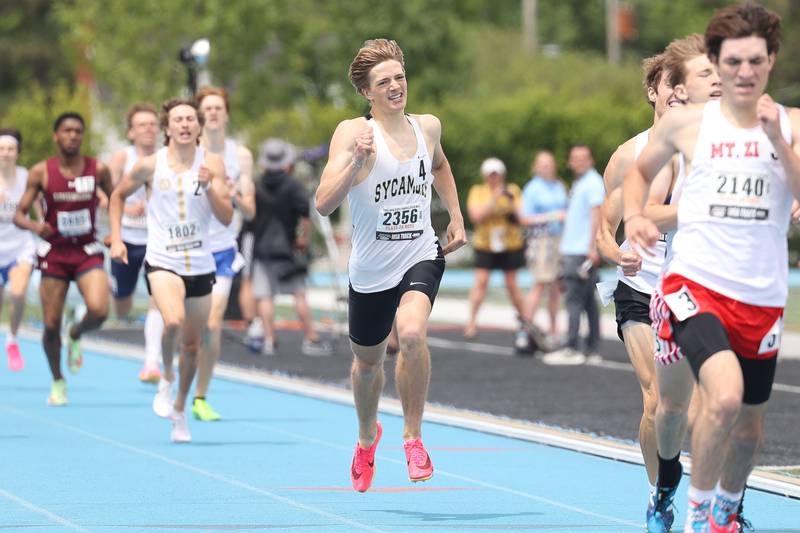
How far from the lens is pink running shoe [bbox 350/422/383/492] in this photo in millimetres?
9094

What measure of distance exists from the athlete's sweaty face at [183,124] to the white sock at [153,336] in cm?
301

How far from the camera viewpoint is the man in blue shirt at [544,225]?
19922 mm

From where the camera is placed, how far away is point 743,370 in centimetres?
675

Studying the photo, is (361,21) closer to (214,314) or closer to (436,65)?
(436,65)

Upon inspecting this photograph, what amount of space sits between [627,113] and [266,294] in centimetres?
2371

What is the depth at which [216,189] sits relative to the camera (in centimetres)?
1188

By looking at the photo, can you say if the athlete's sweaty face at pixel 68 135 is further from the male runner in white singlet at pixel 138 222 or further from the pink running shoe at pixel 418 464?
the pink running shoe at pixel 418 464

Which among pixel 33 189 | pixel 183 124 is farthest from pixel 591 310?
pixel 183 124

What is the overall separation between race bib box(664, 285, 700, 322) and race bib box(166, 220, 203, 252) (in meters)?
5.64

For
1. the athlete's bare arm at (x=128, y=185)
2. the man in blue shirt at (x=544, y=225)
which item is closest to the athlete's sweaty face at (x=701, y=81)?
the athlete's bare arm at (x=128, y=185)

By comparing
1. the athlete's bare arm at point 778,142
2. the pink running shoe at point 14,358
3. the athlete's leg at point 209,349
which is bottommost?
the pink running shoe at point 14,358

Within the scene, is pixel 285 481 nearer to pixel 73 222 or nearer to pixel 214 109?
pixel 214 109

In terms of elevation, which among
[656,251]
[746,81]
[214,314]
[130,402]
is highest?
[746,81]

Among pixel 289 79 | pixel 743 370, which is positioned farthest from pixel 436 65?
pixel 743 370
